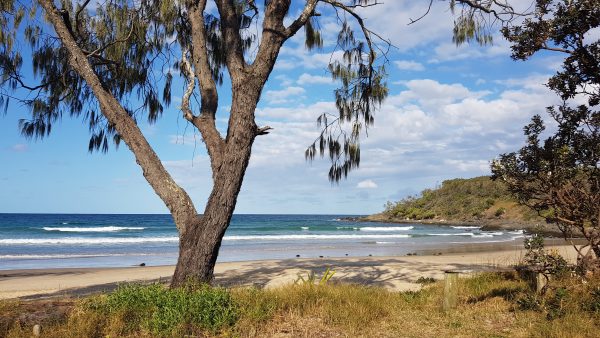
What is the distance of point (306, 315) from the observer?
21.9 feet

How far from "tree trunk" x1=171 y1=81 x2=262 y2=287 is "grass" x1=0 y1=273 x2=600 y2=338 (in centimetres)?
39

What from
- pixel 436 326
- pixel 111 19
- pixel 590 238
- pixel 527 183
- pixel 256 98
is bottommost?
pixel 436 326

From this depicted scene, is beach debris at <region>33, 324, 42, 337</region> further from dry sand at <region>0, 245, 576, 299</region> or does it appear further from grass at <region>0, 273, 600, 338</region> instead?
dry sand at <region>0, 245, 576, 299</region>

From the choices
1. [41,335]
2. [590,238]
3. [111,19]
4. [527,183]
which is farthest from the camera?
Answer: [111,19]

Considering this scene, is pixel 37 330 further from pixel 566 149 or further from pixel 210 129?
pixel 566 149

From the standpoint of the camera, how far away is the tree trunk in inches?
285

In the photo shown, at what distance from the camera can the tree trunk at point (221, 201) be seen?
7.23 meters

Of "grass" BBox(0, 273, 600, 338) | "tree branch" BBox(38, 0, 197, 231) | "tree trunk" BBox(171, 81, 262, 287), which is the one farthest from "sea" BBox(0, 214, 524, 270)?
"grass" BBox(0, 273, 600, 338)

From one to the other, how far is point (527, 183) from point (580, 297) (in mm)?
1935

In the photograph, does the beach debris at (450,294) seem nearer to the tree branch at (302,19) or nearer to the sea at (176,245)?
the tree branch at (302,19)

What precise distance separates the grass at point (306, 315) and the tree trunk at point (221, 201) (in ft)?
1.29

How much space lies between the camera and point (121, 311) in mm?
6289

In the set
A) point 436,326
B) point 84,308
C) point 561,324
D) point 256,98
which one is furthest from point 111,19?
point 561,324

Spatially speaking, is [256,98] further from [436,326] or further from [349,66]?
[436,326]
